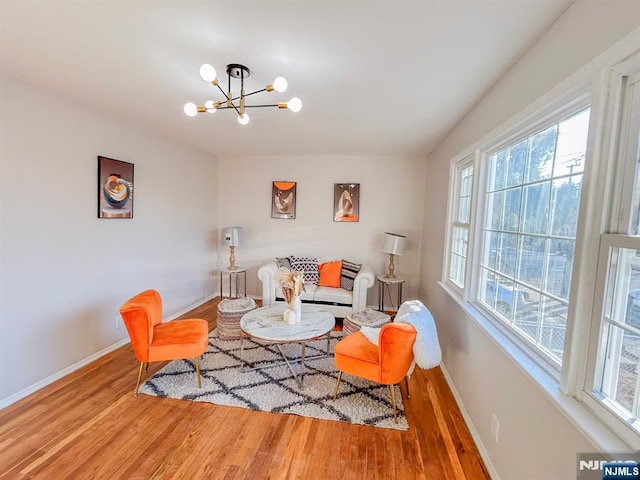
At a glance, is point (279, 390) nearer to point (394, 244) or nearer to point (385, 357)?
point (385, 357)

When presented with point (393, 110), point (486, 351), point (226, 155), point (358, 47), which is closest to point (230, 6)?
point (358, 47)

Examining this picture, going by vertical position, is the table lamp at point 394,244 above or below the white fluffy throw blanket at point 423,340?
above

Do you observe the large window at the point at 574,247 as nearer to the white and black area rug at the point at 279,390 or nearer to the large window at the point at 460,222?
the large window at the point at 460,222

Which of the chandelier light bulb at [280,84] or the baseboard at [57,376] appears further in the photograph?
the baseboard at [57,376]

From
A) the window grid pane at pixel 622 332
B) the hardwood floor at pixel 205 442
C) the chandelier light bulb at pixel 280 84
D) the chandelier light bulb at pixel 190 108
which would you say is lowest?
the hardwood floor at pixel 205 442

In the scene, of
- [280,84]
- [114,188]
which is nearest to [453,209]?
[280,84]

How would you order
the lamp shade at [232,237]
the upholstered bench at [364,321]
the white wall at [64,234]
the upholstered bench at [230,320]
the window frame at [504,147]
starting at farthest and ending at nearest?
the lamp shade at [232,237]
the upholstered bench at [230,320]
the upholstered bench at [364,321]
the white wall at [64,234]
the window frame at [504,147]

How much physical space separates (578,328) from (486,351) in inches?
32.1

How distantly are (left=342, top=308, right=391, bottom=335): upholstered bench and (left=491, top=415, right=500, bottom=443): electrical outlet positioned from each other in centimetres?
124

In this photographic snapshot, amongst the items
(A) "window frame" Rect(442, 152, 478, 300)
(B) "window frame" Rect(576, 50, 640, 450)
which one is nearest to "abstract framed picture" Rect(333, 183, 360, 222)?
(A) "window frame" Rect(442, 152, 478, 300)

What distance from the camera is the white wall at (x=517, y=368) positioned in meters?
1.05

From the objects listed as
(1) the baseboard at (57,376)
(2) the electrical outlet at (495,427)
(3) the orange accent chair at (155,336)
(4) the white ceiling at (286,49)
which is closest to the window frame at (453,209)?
(4) the white ceiling at (286,49)

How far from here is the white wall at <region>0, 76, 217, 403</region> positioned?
6.81 ft

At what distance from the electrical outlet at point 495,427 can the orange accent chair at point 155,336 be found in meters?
2.11
